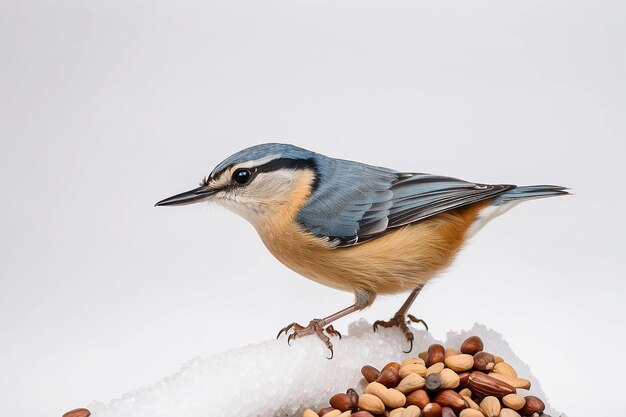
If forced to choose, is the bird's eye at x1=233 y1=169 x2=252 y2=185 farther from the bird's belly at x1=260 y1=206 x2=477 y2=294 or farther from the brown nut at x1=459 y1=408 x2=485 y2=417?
the brown nut at x1=459 y1=408 x2=485 y2=417

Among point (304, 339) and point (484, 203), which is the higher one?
point (484, 203)

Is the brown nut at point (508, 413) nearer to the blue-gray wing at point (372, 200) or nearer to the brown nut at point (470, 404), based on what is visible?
the brown nut at point (470, 404)

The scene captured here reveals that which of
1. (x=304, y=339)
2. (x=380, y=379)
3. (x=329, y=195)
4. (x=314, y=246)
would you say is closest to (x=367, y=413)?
(x=380, y=379)

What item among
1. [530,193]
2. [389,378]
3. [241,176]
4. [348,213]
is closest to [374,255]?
[348,213]

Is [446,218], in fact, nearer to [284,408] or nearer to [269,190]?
[269,190]

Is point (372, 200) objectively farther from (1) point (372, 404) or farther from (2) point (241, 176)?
(1) point (372, 404)

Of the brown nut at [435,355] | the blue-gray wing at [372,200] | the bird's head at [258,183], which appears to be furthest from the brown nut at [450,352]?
the bird's head at [258,183]
